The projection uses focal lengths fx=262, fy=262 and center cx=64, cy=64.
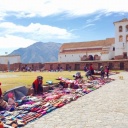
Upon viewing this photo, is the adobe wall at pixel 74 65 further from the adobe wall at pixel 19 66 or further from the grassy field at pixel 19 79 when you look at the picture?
the grassy field at pixel 19 79

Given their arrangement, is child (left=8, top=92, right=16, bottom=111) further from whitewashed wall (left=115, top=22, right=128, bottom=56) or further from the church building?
whitewashed wall (left=115, top=22, right=128, bottom=56)

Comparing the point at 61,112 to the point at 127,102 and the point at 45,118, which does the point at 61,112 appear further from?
the point at 127,102

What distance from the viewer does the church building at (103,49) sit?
207 ft

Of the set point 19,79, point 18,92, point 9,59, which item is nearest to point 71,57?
point 9,59

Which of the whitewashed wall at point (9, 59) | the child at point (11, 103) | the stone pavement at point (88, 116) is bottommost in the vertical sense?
the stone pavement at point (88, 116)

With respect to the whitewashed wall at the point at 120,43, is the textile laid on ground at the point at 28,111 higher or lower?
lower

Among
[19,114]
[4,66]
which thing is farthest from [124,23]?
[19,114]

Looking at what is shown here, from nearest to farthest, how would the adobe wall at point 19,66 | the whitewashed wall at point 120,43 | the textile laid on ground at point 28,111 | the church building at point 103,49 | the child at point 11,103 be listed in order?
the textile laid on ground at point 28,111 → the child at point 11,103 → the adobe wall at point 19,66 → the church building at point 103,49 → the whitewashed wall at point 120,43

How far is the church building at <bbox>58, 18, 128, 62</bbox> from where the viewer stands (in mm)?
63062

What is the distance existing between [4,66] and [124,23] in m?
30.8

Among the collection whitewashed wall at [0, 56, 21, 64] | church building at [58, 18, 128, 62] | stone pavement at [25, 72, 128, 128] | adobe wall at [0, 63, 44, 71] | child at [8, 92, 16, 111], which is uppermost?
church building at [58, 18, 128, 62]

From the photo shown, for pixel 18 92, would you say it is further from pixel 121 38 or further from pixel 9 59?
pixel 9 59

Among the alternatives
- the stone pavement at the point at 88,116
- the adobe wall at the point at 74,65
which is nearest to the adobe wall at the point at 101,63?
the adobe wall at the point at 74,65

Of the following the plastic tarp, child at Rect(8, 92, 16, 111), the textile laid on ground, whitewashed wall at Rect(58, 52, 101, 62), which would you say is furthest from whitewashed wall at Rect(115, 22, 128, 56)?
child at Rect(8, 92, 16, 111)
